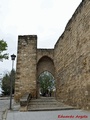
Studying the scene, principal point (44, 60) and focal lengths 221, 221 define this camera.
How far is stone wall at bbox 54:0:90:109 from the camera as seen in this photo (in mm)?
10031

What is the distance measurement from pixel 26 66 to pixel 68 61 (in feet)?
17.6

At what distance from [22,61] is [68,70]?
5.60 metres

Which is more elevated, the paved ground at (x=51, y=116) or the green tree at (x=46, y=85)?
the green tree at (x=46, y=85)

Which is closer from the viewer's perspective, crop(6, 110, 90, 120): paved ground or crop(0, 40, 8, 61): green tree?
crop(6, 110, 90, 120): paved ground

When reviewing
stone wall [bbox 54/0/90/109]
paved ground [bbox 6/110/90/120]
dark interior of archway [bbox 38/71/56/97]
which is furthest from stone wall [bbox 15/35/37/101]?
dark interior of archway [bbox 38/71/56/97]

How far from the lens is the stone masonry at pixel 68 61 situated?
10.2m

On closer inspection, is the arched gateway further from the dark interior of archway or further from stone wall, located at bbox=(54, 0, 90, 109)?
the dark interior of archway

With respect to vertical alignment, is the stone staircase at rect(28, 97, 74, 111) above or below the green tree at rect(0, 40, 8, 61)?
below

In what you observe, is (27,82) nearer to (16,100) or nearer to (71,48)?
(16,100)

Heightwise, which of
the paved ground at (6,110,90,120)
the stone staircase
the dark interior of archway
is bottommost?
the paved ground at (6,110,90,120)

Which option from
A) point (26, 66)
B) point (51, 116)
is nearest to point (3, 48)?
point (26, 66)

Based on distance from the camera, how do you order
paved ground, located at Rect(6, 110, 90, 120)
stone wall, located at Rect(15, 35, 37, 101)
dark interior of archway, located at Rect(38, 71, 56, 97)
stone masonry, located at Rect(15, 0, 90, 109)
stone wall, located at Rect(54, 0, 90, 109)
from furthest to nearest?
dark interior of archway, located at Rect(38, 71, 56, 97) → stone wall, located at Rect(15, 35, 37, 101) → stone masonry, located at Rect(15, 0, 90, 109) → stone wall, located at Rect(54, 0, 90, 109) → paved ground, located at Rect(6, 110, 90, 120)

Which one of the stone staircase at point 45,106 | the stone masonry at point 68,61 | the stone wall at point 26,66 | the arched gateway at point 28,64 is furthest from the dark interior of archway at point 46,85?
the stone staircase at point 45,106

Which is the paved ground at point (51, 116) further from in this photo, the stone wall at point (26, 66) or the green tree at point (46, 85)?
the green tree at point (46, 85)
